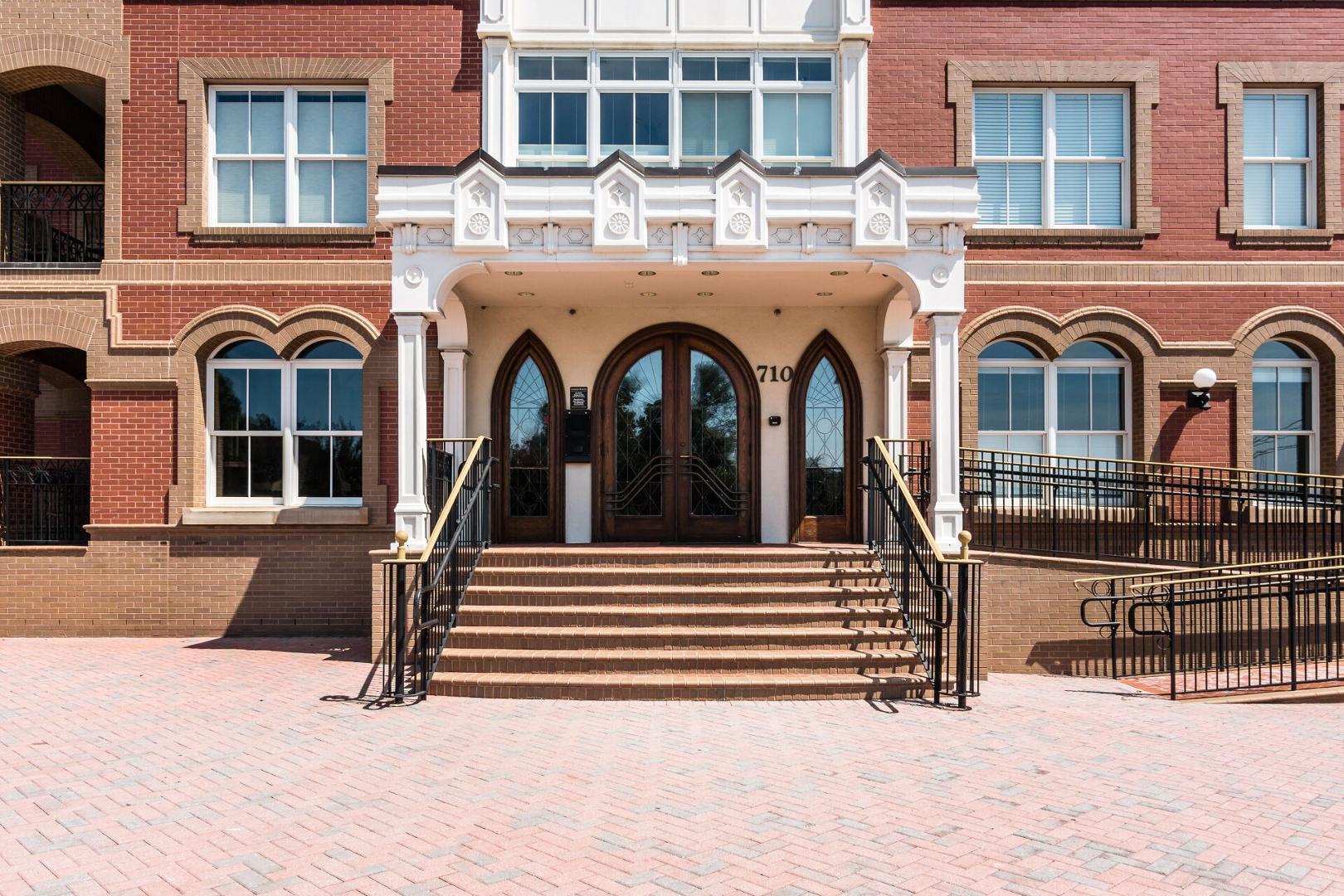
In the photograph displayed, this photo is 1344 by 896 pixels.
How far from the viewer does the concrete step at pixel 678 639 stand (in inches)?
340

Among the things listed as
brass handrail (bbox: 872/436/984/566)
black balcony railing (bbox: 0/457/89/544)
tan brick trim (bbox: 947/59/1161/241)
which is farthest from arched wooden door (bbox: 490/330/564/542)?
tan brick trim (bbox: 947/59/1161/241)

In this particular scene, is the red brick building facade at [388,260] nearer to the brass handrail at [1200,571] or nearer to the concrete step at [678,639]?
the brass handrail at [1200,571]

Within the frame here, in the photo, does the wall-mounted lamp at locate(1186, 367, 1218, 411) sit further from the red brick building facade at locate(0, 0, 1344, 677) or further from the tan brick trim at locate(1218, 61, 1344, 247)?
the tan brick trim at locate(1218, 61, 1344, 247)

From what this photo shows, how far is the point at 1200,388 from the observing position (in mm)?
11570

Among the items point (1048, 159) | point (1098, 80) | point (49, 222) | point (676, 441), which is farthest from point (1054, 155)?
point (49, 222)

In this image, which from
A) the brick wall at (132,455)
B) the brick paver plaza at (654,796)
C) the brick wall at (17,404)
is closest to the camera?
the brick paver plaza at (654,796)

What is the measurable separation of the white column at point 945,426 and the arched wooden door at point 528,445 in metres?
4.59

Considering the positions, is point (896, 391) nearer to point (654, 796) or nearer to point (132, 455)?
point (654, 796)

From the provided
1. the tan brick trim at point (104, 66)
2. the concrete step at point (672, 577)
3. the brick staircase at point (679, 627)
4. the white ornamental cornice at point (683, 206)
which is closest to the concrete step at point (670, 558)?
the brick staircase at point (679, 627)

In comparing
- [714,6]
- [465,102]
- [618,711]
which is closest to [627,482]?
[618,711]

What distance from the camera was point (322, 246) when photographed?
1168 centimetres

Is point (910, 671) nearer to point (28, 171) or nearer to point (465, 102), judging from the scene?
point (465, 102)

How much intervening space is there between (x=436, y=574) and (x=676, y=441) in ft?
13.0

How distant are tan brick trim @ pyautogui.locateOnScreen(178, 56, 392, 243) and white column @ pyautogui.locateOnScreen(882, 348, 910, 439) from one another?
259 inches
